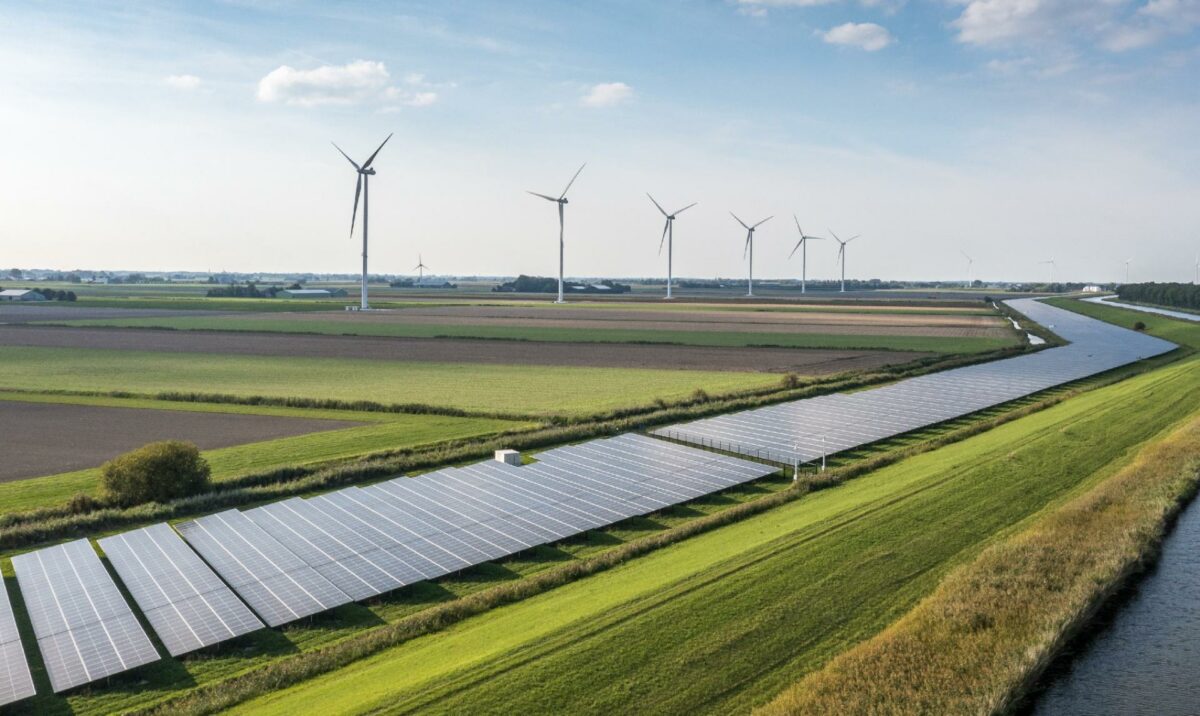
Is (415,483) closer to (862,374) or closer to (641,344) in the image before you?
(862,374)

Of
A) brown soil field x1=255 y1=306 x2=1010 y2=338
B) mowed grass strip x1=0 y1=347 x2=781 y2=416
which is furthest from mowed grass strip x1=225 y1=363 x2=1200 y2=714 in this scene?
brown soil field x1=255 y1=306 x2=1010 y2=338

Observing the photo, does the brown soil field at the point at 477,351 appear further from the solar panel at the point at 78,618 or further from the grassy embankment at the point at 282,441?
the solar panel at the point at 78,618

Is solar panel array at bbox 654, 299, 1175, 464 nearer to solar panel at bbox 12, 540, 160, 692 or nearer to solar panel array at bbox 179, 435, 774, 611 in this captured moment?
solar panel array at bbox 179, 435, 774, 611

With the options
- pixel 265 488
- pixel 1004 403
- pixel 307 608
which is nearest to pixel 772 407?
pixel 1004 403

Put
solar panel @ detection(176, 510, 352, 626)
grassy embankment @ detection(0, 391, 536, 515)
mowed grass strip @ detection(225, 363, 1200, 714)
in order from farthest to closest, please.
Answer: grassy embankment @ detection(0, 391, 536, 515), solar panel @ detection(176, 510, 352, 626), mowed grass strip @ detection(225, 363, 1200, 714)

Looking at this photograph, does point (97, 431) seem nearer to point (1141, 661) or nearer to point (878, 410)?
point (878, 410)

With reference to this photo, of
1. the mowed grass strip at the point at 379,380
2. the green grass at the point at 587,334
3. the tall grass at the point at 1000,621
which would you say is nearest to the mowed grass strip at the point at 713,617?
the tall grass at the point at 1000,621
